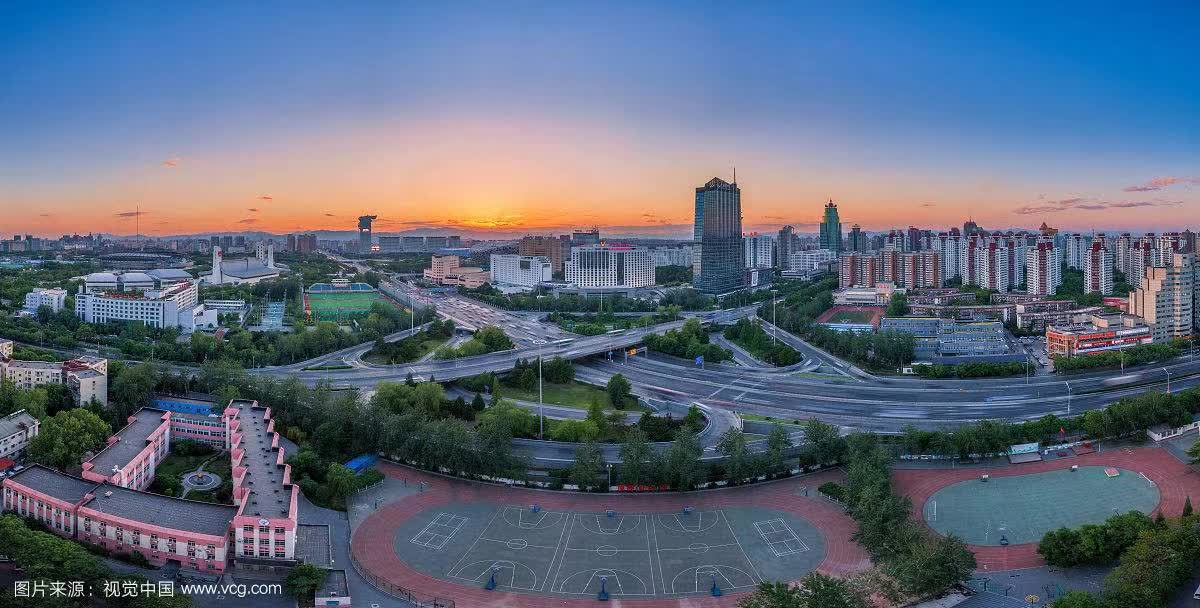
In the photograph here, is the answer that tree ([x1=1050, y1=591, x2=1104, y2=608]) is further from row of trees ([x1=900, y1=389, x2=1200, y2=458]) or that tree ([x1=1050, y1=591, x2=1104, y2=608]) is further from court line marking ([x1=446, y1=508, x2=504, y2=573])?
court line marking ([x1=446, y1=508, x2=504, y2=573])

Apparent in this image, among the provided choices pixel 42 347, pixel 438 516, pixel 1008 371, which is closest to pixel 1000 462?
pixel 1008 371

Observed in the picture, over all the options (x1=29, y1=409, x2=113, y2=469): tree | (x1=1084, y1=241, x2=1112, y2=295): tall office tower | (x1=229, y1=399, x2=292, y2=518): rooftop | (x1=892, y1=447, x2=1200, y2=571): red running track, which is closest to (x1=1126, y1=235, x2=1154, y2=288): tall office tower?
(x1=1084, y1=241, x2=1112, y2=295): tall office tower

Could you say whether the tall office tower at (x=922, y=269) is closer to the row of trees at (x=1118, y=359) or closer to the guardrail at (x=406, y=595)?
the row of trees at (x=1118, y=359)

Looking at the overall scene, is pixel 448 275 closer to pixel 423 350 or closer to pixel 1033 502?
pixel 423 350

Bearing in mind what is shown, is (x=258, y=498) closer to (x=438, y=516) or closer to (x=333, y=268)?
(x=438, y=516)

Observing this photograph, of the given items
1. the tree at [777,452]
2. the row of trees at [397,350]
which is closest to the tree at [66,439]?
the row of trees at [397,350]
